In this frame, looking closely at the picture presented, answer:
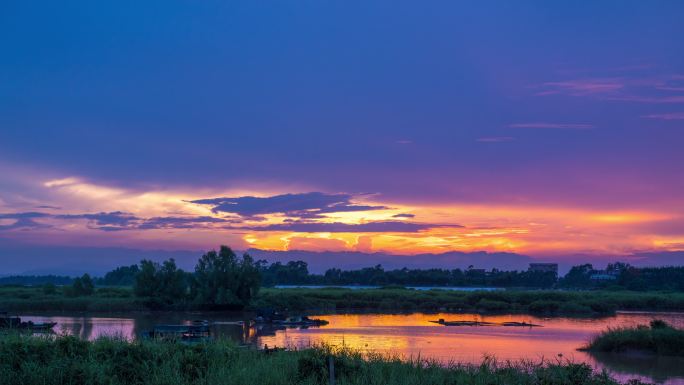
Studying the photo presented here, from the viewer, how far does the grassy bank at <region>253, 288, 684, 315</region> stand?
52438mm

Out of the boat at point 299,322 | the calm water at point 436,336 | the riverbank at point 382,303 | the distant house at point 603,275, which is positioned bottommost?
the calm water at point 436,336

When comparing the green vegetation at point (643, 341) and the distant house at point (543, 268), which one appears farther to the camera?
the distant house at point (543, 268)

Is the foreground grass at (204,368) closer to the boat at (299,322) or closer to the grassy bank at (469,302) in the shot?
the boat at (299,322)

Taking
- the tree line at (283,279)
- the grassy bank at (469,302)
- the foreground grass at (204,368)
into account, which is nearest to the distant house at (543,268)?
the tree line at (283,279)

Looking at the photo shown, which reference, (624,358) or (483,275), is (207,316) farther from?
(483,275)

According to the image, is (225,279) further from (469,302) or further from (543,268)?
(543,268)

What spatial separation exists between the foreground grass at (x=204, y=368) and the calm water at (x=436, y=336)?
4.49m

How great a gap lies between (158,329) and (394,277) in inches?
3605

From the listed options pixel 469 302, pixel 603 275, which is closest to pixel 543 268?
pixel 603 275

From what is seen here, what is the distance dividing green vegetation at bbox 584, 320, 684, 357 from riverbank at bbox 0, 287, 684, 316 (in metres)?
23.2

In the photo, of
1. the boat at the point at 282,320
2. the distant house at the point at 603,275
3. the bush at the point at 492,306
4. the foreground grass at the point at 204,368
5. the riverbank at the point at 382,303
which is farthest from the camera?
the distant house at the point at 603,275

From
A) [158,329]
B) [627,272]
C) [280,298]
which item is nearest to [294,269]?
[627,272]

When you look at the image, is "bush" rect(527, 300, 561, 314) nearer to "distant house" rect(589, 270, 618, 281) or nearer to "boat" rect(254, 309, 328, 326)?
"boat" rect(254, 309, 328, 326)

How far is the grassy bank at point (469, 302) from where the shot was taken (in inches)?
2064
